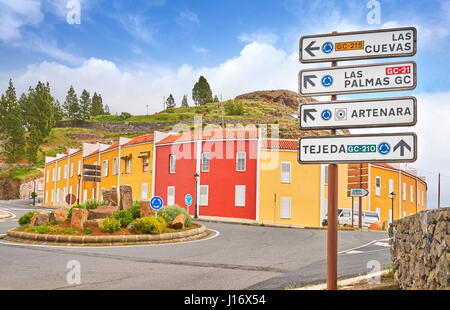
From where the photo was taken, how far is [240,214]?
38812mm

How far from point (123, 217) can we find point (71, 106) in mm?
120035

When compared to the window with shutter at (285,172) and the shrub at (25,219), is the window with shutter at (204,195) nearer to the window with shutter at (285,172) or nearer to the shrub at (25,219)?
the window with shutter at (285,172)

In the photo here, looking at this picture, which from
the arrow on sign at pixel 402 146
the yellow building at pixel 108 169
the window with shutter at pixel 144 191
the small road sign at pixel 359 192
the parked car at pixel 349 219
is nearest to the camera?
the arrow on sign at pixel 402 146

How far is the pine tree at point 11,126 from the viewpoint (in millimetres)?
91625

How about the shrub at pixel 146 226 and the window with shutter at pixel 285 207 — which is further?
the window with shutter at pixel 285 207

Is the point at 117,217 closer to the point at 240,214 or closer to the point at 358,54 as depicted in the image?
the point at 358,54

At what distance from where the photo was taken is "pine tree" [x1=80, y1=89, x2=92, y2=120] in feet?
437

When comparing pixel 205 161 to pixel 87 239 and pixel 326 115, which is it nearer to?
pixel 87 239

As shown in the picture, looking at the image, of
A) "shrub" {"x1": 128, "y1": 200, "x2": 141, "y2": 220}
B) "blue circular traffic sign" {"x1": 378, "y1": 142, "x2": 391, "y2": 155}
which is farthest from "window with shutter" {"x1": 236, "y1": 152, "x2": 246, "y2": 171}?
"blue circular traffic sign" {"x1": 378, "y1": 142, "x2": 391, "y2": 155}

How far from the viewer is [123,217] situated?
19.0m

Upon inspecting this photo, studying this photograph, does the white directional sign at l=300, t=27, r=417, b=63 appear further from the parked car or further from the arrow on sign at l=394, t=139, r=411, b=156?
the parked car

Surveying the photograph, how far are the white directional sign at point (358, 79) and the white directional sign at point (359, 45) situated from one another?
0.18 meters

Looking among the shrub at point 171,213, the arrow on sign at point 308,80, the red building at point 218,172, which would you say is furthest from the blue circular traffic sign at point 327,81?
the red building at point 218,172
